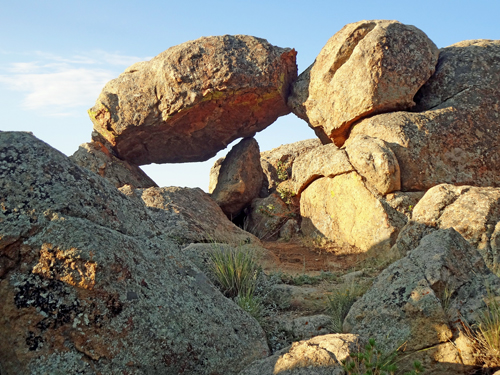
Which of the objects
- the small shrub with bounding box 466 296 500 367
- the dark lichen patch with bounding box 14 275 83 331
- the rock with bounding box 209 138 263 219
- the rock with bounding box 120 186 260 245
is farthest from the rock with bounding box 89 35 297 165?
the dark lichen patch with bounding box 14 275 83 331

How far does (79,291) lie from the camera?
3654 millimetres

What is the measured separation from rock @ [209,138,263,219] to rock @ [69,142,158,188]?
7.34 ft

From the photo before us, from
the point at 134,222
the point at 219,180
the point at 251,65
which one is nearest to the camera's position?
the point at 134,222

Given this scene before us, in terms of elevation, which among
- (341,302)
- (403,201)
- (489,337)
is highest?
(403,201)

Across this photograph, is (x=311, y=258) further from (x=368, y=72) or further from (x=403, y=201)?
(x=368, y=72)

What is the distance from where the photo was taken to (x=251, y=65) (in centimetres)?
1238

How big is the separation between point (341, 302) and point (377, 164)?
5301 millimetres

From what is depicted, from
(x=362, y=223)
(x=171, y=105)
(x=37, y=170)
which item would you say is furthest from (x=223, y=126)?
(x=37, y=170)

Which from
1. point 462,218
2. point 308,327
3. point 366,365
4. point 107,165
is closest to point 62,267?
point 366,365

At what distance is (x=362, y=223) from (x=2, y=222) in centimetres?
855

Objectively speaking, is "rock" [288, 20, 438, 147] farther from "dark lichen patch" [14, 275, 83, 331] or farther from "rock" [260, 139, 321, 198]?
"dark lichen patch" [14, 275, 83, 331]

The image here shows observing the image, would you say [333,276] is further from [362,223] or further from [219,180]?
[219,180]

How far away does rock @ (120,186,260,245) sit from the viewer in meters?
10.5

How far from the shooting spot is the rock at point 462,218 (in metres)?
7.79
